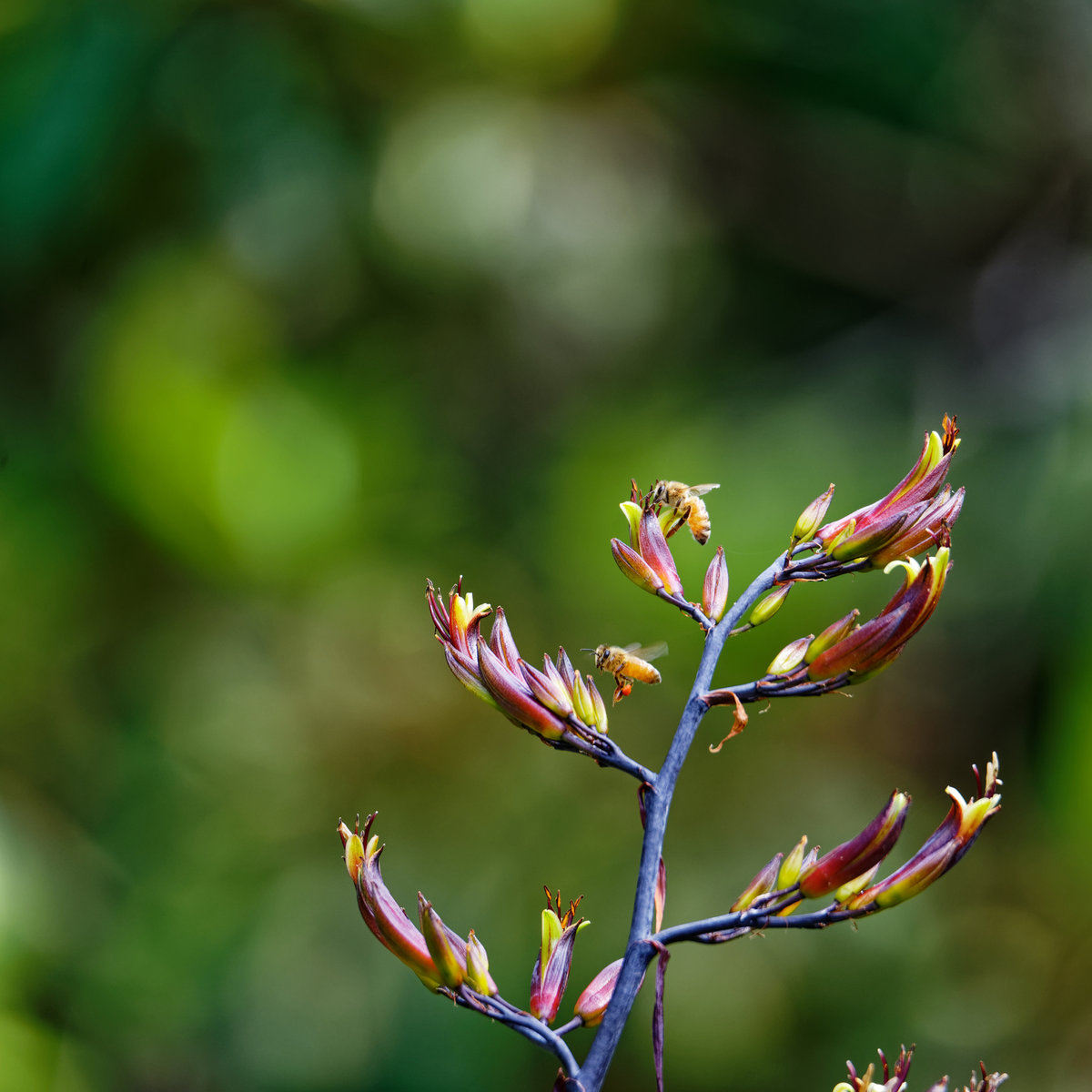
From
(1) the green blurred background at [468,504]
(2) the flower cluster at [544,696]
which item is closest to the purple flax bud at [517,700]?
(2) the flower cluster at [544,696]

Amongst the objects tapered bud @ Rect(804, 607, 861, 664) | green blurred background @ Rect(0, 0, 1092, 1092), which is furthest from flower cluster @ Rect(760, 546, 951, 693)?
green blurred background @ Rect(0, 0, 1092, 1092)

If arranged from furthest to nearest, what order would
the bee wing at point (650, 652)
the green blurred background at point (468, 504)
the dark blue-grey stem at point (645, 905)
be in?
the green blurred background at point (468, 504)
the bee wing at point (650, 652)
the dark blue-grey stem at point (645, 905)

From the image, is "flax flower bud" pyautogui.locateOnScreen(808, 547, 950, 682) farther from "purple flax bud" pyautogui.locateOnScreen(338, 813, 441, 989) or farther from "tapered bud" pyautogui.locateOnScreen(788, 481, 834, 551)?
"purple flax bud" pyautogui.locateOnScreen(338, 813, 441, 989)

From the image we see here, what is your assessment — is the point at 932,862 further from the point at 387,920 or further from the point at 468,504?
the point at 468,504

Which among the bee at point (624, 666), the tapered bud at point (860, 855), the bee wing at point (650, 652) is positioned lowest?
the tapered bud at point (860, 855)

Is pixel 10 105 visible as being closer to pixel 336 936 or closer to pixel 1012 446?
pixel 336 936

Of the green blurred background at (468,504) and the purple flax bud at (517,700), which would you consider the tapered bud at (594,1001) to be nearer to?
the purple flax bud at (517,700)
